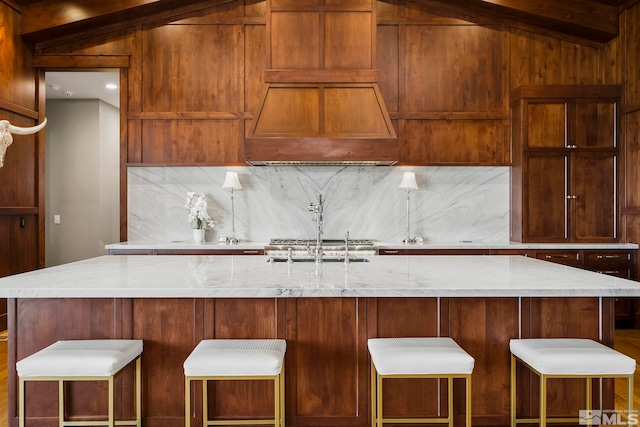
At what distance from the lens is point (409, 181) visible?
4.54 metres

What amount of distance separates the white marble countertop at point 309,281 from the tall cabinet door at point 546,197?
205 centimetres

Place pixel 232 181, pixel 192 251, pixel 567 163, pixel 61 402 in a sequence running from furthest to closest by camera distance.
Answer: pixel 232 181
pixel 567 163
pixel 192 251
pixel 61 402

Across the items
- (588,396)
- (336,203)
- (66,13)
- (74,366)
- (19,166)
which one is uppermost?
(66,13)

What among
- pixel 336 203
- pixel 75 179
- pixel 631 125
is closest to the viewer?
pixel 631 125

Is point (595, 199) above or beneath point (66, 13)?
beneath

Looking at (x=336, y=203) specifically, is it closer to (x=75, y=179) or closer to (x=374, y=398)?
(x=374, y=398)

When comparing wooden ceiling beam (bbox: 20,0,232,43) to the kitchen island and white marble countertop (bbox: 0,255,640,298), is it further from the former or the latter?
the kitchen island

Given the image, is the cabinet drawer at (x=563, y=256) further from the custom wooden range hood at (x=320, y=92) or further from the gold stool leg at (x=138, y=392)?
the gold stool leg at (x=138, y=392)

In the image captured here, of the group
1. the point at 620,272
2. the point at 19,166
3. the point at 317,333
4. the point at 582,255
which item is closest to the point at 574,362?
the point at 317,333

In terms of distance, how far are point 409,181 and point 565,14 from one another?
7.77 feet

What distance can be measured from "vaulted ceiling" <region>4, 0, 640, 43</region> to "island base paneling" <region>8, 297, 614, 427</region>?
11.5ft

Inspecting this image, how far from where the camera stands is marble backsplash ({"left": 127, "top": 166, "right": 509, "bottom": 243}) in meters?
4.73

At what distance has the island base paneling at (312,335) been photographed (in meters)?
2.09

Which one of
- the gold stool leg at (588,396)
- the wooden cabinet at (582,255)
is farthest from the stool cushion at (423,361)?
the wooden cabinet at (582,255)
